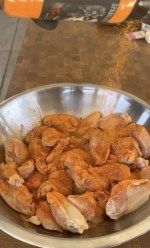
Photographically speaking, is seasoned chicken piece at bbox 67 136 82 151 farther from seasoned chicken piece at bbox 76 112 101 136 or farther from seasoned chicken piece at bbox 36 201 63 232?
seasoned chicken piece at bbox 36 201 63 232

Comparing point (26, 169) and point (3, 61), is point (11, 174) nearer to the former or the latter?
point (26, 169)

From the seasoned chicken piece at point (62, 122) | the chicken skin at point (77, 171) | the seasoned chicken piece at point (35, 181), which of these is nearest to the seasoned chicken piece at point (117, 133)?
the chicken skin at point (77, 171)

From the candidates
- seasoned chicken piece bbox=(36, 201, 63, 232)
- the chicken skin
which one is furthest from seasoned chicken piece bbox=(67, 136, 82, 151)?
seasoned chicken piece bbox=(36, 201, 63, 232)

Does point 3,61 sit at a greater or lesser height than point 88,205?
lesser

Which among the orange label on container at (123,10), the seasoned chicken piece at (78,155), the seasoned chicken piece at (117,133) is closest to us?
the orange label on container at (123,10)

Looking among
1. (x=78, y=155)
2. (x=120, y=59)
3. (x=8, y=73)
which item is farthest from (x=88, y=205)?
(x=120, y=59)

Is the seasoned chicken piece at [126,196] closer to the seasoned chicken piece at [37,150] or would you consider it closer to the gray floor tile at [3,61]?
the seasoned chicken piece at [37,150]

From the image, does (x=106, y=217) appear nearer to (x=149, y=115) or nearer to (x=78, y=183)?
(x=78, y=183)
